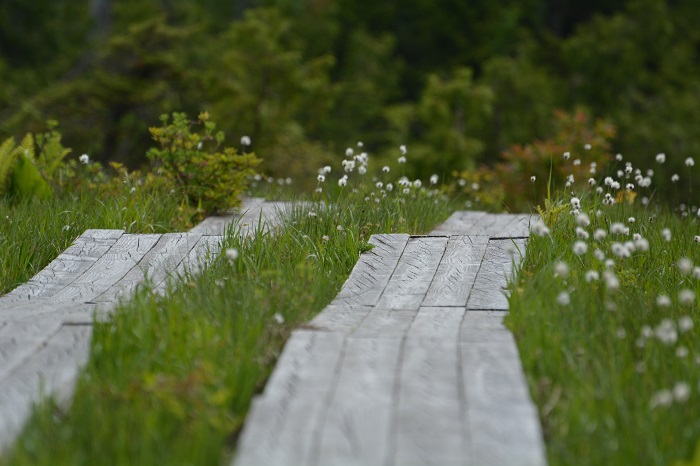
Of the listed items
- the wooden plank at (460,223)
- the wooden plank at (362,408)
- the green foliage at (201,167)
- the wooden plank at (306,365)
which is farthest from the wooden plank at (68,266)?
the wooden plank at (460,223)

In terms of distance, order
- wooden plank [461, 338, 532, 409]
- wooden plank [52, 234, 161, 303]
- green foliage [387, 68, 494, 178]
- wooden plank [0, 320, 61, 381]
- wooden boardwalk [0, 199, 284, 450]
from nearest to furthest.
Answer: wooden plank [461, 338, 532, 409] → wooden boardwalk [0, 199, 284, 450] → wooden plank [0, 320, 61, 381] → wooden plank [52, 234, 161, 303] → green foliage [387, 68, 494, 178]

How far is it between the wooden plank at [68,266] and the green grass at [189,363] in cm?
85

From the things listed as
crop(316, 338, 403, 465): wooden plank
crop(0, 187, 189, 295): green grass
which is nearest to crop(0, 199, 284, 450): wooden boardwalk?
crop(0, 187, 189, 295): green grass

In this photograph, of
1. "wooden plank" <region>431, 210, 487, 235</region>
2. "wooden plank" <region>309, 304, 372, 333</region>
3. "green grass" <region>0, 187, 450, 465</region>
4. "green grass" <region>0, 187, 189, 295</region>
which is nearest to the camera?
"green grass" <region>0, 187, 450, 465</region>

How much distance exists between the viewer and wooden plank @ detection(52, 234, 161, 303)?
449cm

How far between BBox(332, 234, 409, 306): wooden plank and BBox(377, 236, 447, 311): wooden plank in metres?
0.04

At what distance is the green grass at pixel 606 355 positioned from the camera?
2916mm

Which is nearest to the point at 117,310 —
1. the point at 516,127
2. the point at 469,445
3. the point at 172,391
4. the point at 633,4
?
the point at 172,391

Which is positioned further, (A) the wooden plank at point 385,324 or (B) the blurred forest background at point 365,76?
(B) the blurred forest background at point 365,76

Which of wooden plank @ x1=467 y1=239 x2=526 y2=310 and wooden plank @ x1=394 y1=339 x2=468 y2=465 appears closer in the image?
wooden plank @ x1=394 y1=339 x2=468 y2=465

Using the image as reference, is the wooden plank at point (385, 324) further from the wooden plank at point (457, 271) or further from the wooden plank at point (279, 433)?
the wooden plank at point (279, 433)

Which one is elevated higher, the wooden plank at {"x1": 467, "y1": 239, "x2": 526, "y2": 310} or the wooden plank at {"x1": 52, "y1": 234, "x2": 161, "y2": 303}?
the wooden plank at {"x1": 467, "y1": 239, "x2": 526, "y2": 310}

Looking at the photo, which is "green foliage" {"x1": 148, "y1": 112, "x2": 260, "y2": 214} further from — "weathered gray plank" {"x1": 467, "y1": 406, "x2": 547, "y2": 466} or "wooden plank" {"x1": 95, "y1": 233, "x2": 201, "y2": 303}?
"weathered gray plank" {"x1": 467, "y1": 406, "x2": 547, "y2": 466}

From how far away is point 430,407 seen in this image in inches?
116
